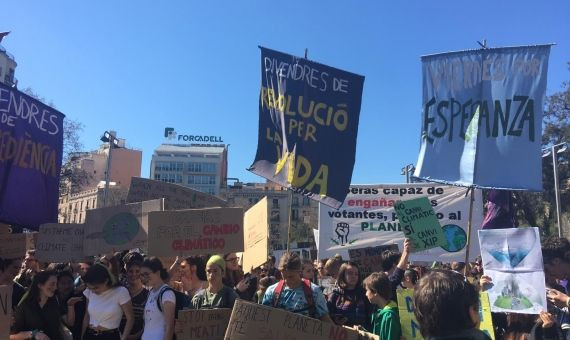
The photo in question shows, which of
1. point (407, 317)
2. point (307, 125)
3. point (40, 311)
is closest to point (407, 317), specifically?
point (407, 317)

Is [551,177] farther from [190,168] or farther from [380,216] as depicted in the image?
[190,168]

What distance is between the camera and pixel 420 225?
7672 mm

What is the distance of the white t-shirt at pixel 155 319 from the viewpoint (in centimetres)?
509

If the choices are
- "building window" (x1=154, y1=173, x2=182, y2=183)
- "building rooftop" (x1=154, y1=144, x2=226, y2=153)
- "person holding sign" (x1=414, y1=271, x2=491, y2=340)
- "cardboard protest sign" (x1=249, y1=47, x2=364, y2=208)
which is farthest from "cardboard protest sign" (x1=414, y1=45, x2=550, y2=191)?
"building rooftop" (x1=154, y1=144, x2=226, y2=153)

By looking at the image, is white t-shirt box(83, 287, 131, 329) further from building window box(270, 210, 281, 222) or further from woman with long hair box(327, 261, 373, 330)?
building window box(270, 210, 281, 222)

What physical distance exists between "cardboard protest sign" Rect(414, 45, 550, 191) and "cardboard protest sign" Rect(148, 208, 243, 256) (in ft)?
8.36

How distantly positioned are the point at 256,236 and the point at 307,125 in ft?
6.33

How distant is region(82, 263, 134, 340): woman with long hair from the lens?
5539 mm

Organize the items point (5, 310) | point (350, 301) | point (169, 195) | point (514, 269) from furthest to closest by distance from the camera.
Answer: point (169, 195)
point (350, 301)
point (514, 269)
point (5, 310)

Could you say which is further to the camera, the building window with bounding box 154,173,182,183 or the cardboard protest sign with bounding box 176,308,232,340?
the building window with bounding box 154,173,182,183

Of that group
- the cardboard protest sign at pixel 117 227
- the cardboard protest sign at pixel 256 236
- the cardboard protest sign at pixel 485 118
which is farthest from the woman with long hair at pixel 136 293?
the cardboard protest sign at pixel 485 118

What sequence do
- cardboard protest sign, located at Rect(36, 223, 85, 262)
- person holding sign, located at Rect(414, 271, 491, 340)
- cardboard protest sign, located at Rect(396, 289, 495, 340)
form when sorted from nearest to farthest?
person holding sign, located at Rect(414, 271, 491, 340) → cardboard protest sign, located at Rect(396, 289, 495, 340) → cardboard protest sign, located at Rect(36, 223, 85, 262)

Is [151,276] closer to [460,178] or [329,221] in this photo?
[460,178]

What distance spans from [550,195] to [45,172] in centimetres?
3678
